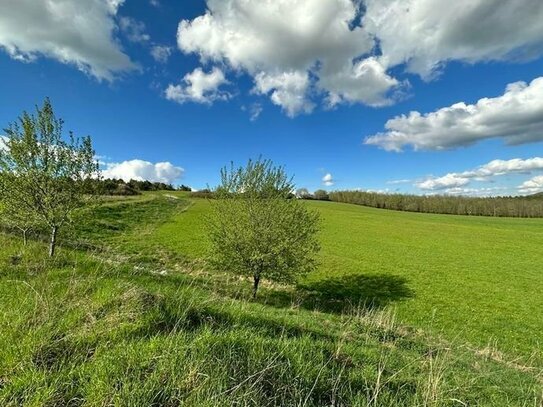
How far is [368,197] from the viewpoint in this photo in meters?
158

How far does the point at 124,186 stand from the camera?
9731 cm

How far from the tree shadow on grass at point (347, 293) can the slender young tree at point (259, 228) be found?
2143mm

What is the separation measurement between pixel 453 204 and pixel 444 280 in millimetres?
120177

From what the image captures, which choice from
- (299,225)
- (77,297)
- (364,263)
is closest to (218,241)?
(299,225)

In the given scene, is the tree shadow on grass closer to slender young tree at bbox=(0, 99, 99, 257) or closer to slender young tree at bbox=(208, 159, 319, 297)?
slender young tree at bbox=(208, 159, 319, 297)

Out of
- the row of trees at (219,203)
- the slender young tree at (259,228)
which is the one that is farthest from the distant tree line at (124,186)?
the slender young tree at (259,228)

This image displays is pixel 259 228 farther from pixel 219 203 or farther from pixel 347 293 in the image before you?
pixel 347 293

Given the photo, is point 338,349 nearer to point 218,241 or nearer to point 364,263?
point 218,241

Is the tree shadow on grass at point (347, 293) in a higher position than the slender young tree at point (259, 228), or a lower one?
lower

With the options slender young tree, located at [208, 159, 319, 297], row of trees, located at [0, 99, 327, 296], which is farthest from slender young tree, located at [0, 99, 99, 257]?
slender young tree, located at [208, 159, 319, 297]

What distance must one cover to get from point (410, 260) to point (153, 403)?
3902 cm

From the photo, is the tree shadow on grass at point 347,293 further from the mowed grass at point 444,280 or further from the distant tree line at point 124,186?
the distant tree line at point 124,186

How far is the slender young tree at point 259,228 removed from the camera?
794 inches

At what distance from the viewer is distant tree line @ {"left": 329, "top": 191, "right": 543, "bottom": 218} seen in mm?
125500
